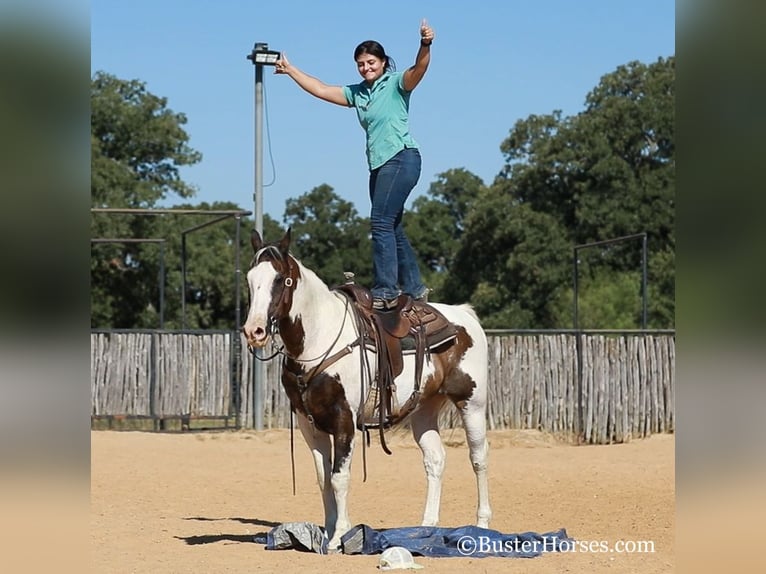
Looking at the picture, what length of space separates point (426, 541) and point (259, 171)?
1272 cm

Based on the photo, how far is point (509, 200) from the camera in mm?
43375

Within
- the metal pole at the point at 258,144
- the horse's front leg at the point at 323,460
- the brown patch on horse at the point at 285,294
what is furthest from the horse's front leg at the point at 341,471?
the metal pole at the point at 258,144

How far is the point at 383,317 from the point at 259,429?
11.2m

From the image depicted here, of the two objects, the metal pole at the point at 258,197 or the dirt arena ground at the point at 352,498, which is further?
the metal pole at the point at 258,197

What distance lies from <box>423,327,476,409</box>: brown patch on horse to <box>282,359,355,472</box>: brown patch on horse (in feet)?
3.41

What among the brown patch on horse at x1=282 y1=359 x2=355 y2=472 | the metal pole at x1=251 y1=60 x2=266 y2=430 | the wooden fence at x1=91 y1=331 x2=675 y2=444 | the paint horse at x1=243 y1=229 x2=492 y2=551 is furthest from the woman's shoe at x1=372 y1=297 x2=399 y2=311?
the metal pole at x1=251 y1=60 x2=266 y2=430

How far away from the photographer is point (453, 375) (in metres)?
9.03

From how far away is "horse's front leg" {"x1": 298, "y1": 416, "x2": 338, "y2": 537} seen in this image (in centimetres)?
832

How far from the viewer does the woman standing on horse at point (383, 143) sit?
848cm

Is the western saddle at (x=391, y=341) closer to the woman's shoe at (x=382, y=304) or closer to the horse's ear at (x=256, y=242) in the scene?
the woman's shoe at (x=382, y=304)

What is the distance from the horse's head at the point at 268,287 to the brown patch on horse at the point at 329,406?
1.78 ft

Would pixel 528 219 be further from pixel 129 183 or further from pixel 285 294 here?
pixel 285 294

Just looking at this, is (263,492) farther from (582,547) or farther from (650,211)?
(650,211)
